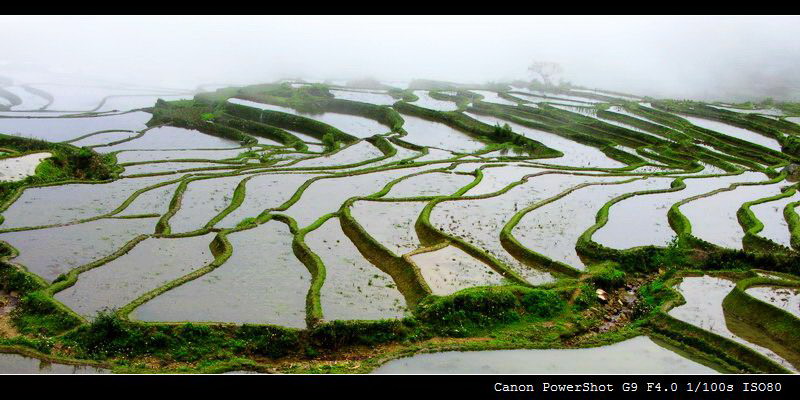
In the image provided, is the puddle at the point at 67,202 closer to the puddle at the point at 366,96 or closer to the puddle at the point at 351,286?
the puddle at the point at 351,286

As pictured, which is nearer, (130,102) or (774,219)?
(774,219)

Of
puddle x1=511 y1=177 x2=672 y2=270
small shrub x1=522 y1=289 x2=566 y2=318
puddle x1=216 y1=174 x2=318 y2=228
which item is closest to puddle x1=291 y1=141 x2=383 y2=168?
puddle x1=216 y1=174 x2=318 y2=228

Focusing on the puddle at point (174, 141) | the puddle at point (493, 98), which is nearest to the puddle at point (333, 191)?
the puddle at point (174, 141)

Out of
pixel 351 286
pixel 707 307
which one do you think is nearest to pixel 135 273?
pixel 351 286

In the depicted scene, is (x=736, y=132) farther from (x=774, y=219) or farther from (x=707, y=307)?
(x=707, y=307)

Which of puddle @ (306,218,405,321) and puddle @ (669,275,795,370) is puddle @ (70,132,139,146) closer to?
puddle @ (306,218,405,321)
